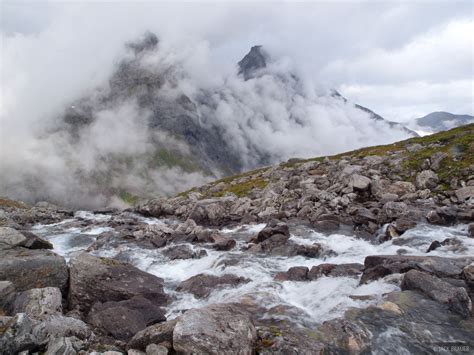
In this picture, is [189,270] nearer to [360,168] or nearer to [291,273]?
[291,273]

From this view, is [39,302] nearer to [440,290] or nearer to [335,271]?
[335,271]

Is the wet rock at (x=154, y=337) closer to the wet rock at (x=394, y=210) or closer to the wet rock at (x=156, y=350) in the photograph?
the wet rock at (x=156, y=350)

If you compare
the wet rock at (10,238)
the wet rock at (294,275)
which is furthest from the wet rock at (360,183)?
the wet rock at (10,238)

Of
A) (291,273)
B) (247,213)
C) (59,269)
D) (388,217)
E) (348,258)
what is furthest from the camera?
(247,213)

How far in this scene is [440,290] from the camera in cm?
1917

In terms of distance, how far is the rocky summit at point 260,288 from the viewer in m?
15.2

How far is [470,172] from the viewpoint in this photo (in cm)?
5572

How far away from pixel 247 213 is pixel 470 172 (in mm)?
34700

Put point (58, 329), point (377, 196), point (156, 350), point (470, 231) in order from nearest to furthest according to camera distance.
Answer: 1. point (156, 350)
2. point (58, 329)
3. point (470, 231)
4. point (377, 196)

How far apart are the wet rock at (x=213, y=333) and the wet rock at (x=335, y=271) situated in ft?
36.2

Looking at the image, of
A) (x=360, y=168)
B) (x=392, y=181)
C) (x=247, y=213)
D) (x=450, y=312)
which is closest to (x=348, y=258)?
(x=450, y=312)

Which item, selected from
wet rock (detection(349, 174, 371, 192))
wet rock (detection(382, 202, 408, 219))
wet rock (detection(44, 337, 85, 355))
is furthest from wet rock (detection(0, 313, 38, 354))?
wet rock (detection(349, 174, 371, 192))

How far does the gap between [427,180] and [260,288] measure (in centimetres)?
4358

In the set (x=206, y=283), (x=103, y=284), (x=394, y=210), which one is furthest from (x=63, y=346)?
(x=394, y=210)
